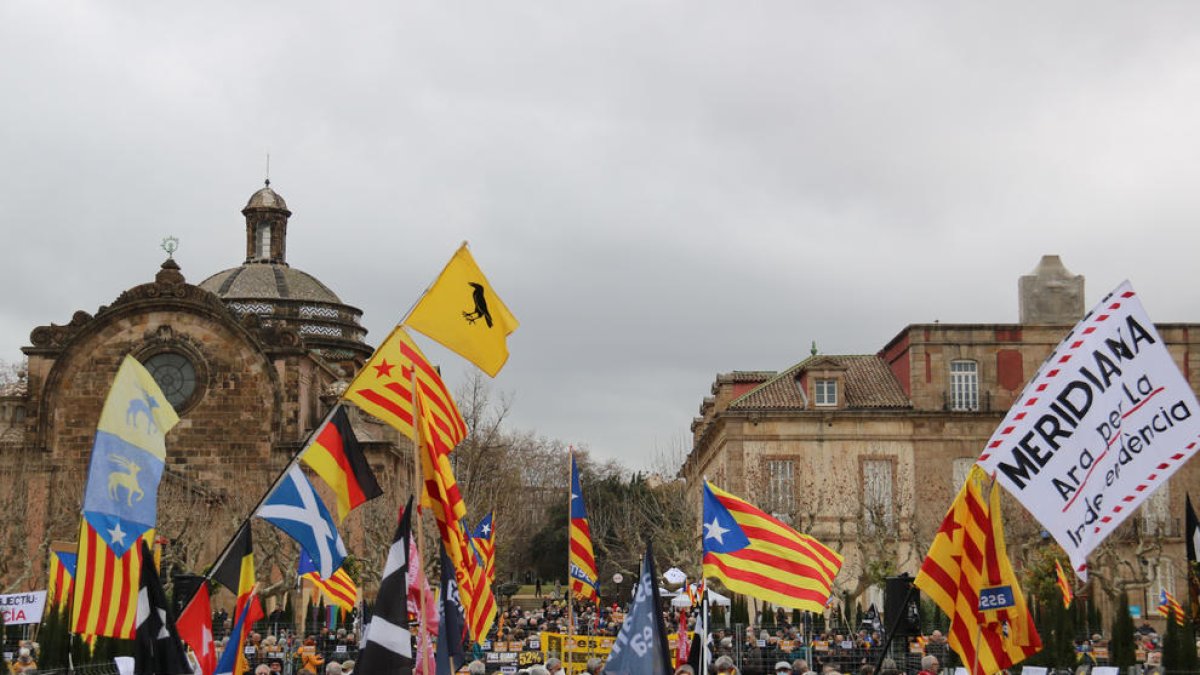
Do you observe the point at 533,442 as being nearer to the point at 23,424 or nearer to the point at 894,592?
the point at 23,424

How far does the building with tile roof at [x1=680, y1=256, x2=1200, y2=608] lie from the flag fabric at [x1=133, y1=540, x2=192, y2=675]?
45.4m

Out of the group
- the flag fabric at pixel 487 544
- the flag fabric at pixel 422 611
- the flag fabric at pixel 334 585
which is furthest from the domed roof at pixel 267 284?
the flag fabric at pixel 422 611

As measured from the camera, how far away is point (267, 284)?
79688 millimetres

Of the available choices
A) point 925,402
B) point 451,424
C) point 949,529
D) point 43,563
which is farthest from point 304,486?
point 925,402

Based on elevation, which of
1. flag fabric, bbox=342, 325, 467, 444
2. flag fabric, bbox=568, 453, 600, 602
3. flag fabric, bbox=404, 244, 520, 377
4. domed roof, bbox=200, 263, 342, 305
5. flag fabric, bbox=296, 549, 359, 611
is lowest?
flag fabric, bbox=296, 549, 359, 611

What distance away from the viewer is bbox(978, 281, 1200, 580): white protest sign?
464 inches

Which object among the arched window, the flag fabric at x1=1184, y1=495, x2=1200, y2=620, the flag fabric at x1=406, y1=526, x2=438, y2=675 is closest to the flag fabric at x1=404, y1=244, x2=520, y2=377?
the flag fabric at x1=406, y1=526, x2=438, y2=675

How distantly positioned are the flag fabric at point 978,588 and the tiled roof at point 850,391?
46646 millimetres

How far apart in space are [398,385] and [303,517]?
1.63 metres

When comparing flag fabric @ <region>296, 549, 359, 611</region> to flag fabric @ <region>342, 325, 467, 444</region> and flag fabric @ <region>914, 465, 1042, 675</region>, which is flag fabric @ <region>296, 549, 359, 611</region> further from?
flag fabric @ <region>914, 465, 1042, 675</region>

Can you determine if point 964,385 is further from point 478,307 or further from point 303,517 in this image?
point 303,517

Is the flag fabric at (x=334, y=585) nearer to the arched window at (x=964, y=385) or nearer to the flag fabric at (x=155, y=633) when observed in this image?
Answer: the flag fabric at (x=155, y=633)

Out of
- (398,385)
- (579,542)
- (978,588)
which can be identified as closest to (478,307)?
(398,385)

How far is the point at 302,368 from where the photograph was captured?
209 ft
